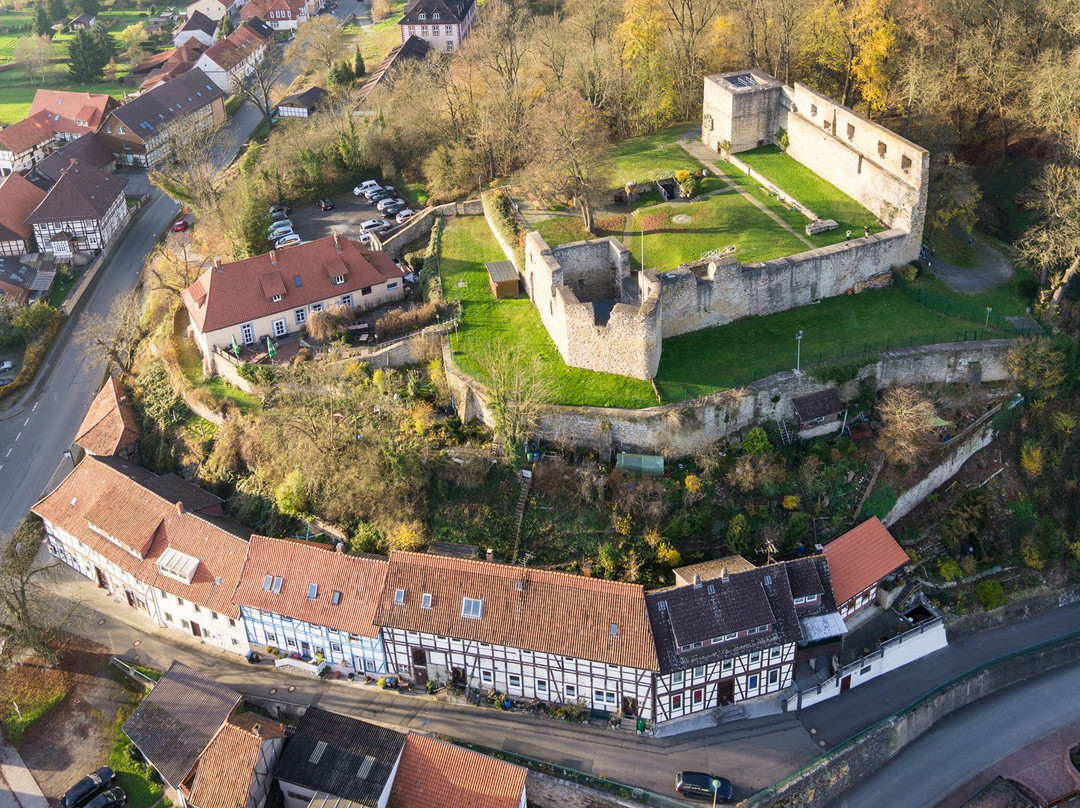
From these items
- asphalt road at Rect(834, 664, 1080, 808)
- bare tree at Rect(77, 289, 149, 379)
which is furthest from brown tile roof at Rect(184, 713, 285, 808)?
bare tree at Rect(77, 289, 149, 379)

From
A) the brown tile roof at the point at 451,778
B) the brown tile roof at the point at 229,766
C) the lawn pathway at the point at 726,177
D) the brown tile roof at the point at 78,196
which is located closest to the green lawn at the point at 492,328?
the lawn pathway at the point at 726,177

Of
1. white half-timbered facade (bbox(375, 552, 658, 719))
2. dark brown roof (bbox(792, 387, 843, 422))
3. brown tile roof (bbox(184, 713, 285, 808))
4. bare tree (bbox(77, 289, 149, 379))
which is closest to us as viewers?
brown tile roof (bbox(184, 713, 285, 808))

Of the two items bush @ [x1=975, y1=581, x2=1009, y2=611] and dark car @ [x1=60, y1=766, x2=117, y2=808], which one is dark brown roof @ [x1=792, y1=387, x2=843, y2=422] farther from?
dark car @ [x1=60, y1=766, x2=117, y2=808]

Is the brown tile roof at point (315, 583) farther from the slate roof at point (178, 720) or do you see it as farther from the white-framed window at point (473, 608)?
the slate roof at point (178, 720)

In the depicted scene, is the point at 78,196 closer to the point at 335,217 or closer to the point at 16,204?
the point at 16,204

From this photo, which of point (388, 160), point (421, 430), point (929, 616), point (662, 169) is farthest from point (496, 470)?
→ point (388, 160)

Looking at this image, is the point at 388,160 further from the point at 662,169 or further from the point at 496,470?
the point at 496,470

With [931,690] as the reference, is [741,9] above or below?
above
